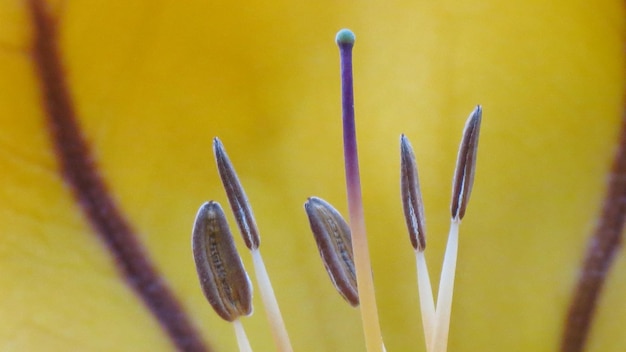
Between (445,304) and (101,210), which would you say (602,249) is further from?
(101,210)

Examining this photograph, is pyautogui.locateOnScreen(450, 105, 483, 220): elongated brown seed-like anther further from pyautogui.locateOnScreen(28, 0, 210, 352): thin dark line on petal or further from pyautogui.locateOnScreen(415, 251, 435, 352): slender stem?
pyautogui.locateOnScreen(28, 0, 210, 352): thin dark line on petal

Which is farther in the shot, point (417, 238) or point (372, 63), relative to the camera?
point (372, 63)

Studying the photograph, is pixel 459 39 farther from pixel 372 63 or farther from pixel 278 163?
pixel 278 163

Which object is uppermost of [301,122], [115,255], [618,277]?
[301,122]

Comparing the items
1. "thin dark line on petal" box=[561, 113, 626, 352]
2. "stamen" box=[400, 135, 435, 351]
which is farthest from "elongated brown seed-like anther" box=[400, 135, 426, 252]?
"thin dark line on petal" box=[561, 113, 626, 352]

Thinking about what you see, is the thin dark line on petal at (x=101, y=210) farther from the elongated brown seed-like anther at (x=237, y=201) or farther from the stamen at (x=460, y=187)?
the stamen at (x=460, y=187)

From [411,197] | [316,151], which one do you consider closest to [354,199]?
[411,197]

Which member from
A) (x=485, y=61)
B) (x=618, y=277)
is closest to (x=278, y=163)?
(x=485, y=61)
